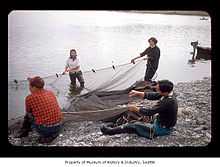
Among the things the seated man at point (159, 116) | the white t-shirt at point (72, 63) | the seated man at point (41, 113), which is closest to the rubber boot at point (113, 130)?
the seated man at point (159, 116)

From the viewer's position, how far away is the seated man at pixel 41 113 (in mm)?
1759

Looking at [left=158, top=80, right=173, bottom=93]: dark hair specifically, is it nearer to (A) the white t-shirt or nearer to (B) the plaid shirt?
(A) the white t-shirt

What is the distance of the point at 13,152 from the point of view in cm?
178

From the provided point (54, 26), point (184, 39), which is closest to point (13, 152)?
point (54, 26)

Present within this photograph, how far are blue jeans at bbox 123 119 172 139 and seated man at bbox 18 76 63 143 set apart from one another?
14.8 inches

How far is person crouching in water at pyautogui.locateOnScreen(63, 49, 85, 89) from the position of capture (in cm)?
→ 179

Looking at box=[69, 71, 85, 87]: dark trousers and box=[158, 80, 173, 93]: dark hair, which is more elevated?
box=[69, 71, 85, 87]: dark trousers

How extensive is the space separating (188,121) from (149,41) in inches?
18.7

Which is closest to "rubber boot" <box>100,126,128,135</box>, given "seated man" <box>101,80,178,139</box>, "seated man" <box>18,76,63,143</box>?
"seated man" <box>101,80,178,139</box>

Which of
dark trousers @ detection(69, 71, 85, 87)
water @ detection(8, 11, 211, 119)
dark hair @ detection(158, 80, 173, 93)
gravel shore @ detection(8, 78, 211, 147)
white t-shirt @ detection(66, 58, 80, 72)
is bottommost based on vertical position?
gravel shore @ detection(8, 78, 211, 147)

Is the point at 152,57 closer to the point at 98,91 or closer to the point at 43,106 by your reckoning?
the point at 98,91

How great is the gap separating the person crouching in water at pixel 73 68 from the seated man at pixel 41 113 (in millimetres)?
141

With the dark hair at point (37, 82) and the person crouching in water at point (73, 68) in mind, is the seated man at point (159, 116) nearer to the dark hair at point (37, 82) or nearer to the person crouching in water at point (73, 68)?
the person crouching in water at point (73, 68)
